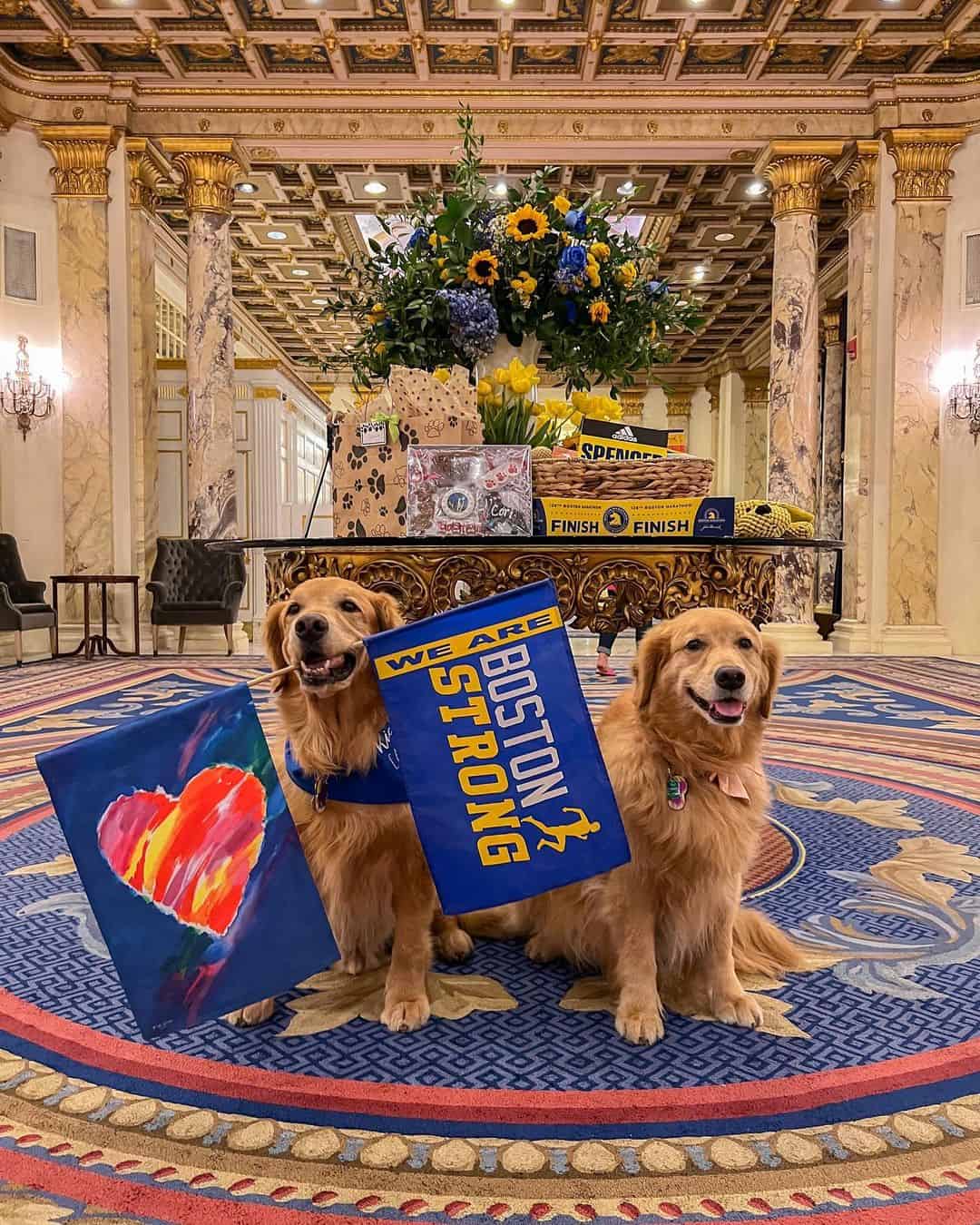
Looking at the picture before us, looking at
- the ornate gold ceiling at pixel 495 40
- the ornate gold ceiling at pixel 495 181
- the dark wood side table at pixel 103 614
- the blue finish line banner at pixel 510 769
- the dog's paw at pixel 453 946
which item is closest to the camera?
the blue finish line banner at pixel 510 769

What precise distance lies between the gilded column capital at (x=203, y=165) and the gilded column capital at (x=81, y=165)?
26.7 inches

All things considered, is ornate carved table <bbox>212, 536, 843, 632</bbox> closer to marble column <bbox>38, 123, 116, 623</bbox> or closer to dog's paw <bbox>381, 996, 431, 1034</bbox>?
dog's paw <bbox>381, 996, 431, 1034</bbox>

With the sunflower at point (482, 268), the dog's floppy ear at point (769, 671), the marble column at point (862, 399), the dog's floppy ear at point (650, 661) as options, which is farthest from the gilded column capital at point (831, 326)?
the dog's floppy ear at point (650, 661)

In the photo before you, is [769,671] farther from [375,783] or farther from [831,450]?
[831,450]

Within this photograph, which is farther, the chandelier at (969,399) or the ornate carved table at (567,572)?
the chandelier at (969,399)

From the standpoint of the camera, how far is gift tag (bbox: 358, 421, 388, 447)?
2348 mm

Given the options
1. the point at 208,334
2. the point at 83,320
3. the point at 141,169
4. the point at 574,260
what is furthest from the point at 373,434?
the point at 141,169

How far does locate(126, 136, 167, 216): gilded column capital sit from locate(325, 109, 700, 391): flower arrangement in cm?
844

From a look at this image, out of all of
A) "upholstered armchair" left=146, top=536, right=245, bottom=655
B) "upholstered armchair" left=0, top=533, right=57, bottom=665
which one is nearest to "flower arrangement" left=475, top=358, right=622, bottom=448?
"upholstered armchair" left=0, top=533, right=57, bottom=665

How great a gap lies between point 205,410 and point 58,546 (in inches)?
86.8

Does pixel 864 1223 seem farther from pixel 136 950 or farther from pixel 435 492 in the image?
pixel 435 492

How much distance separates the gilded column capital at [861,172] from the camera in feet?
32.3

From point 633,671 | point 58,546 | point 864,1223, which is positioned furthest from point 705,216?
point 864,1223

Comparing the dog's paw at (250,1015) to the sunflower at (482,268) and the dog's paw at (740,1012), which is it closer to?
the dog's paw at (740,1012)
